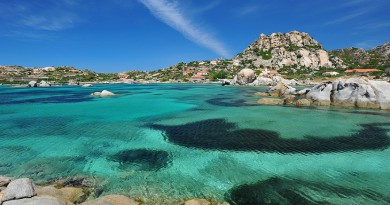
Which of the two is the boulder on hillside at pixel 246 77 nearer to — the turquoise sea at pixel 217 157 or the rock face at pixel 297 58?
the rock face at pixel 297 58

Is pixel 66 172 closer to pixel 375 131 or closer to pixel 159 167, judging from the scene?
pixel 159 167

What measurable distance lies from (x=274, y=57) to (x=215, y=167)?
18286cm

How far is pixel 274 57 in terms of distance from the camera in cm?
18625

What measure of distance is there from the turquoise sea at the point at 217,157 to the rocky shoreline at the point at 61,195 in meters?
0.68

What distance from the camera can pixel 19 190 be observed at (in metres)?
9.61

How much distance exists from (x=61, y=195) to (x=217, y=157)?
9.40 metres

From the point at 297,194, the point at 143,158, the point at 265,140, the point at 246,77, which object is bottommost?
the point at 143,158

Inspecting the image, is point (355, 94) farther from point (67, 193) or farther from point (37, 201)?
point (37, 201)

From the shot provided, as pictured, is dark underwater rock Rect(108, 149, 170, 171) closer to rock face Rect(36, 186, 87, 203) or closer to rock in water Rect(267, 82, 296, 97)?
rock face Rect(36, 186, 87, 203)

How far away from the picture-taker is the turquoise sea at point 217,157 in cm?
1270

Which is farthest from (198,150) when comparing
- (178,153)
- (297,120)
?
(297,120)

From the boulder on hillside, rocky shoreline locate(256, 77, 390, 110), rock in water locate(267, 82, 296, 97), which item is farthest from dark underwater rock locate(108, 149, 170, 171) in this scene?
the boulder on hillside

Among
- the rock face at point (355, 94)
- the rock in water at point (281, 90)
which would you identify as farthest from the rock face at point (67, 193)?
the rock in water at point (281, 90)

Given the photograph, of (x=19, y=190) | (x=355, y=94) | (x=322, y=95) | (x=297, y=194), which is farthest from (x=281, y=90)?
(x=19, y=190)
